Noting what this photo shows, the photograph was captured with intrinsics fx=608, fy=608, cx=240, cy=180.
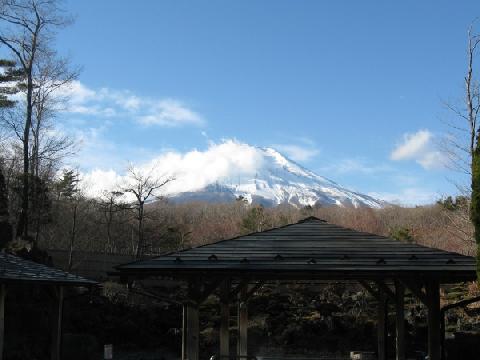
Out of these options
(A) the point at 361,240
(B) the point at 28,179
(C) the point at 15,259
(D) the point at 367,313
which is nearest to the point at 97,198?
(B) the point at 28,179

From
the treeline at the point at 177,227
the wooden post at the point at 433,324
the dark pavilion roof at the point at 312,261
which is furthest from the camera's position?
the treeline at the point at 177,227

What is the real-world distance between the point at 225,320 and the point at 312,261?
6.94 ft

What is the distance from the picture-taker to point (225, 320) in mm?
11062

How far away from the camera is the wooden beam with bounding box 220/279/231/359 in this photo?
35.7 ft

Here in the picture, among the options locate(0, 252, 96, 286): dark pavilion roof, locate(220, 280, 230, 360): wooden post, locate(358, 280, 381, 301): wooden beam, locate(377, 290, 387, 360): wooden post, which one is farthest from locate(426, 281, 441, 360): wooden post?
locate(0, 252, 96, 286): dark pavilion roof

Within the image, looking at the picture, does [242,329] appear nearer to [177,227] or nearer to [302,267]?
[302,267]

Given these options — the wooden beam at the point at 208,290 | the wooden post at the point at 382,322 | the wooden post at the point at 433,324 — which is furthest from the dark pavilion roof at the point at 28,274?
the wooden post at the point at 433,324

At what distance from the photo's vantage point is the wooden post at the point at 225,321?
1088 centimetres

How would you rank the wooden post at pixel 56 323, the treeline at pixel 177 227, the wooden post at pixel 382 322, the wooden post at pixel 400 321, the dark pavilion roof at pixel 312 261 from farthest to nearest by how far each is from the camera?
the treeline at pixel 177 227 < the wooden post at pixel 56 323 < the wooden post at pixel 382 322 < the wooden post at pixel 400 321 < the dark pavilion roof at pixel 312 261

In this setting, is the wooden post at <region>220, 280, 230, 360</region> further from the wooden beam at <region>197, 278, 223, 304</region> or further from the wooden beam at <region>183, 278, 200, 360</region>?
the wooden beam at <region>197, 278, 223, 304</region>

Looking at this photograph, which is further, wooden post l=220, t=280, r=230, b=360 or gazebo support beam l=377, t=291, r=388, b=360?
gazebo support beam l=377, t=291, r=388, b=360

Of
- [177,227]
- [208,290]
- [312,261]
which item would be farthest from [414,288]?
[177,227]

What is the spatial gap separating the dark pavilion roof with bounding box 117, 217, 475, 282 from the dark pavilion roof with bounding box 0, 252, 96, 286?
308cm

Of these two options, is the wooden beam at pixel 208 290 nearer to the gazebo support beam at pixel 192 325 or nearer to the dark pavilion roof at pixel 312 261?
the gazebo support beam at pixel 192 325
